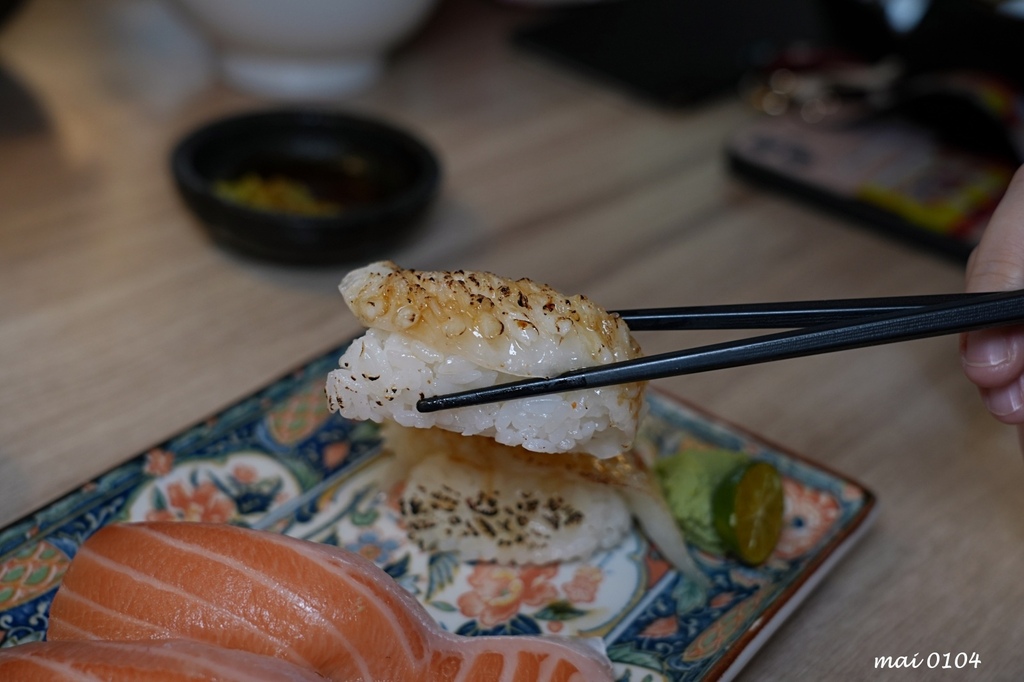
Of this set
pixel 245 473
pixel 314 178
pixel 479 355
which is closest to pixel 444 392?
pixel 479 355

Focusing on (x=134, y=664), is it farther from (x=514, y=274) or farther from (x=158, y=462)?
(x=514, y=274)

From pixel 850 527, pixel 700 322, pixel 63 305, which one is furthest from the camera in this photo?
pixel 63 305

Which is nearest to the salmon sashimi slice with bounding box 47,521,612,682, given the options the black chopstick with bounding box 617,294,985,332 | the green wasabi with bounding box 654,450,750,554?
the green wasabi with bounding box 654,450,750,554

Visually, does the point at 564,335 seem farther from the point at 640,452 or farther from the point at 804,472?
the point at 804,472

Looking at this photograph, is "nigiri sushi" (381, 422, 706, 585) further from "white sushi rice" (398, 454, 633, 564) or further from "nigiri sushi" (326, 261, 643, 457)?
"nigiri sushi" (326, 261, 643, 457)

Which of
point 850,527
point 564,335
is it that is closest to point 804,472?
point 850,527

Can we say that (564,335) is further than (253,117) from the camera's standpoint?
No

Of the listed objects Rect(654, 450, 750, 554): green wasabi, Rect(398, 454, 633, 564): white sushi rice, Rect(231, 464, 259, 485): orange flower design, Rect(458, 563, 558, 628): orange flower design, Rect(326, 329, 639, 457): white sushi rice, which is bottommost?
Rect(231, 464, 259, 485): orange flower design
